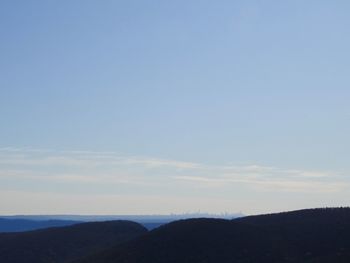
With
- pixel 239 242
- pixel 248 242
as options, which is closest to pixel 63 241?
pixel 239 242

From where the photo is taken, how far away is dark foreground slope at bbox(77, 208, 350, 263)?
41.4 metres

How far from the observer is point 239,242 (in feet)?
145

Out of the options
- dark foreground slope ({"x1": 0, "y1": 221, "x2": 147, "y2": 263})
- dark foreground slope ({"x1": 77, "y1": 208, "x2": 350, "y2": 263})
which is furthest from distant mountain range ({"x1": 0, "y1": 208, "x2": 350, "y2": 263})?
dark foreground slope ({"x1": 0, "y1": 221, "x2": 147, "y2": 263})

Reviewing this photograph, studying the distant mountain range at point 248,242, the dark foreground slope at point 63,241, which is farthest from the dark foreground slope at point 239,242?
the dark foreground slope at point 63,241

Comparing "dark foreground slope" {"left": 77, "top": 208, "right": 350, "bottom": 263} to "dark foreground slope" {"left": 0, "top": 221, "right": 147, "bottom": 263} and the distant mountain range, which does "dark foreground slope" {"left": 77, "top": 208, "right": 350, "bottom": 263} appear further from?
"dark foreground slope" {"left": 0, "top": 221, "right": 147, "bottom": 263}

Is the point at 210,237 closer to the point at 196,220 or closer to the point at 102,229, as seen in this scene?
the point at 196,220

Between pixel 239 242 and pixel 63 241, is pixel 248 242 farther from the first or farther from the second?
pixel 63 241

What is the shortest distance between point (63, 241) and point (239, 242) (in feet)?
101

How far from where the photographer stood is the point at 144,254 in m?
45.2

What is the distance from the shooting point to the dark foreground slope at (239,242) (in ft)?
136

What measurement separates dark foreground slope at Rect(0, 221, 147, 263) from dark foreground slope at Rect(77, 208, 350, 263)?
14.6 meters

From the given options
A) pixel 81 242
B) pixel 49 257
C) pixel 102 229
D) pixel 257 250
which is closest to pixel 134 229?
pixel 102 229

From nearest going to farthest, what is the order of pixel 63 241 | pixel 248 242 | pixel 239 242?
pixel 248 242, pixel 239 242, pixel 63 241

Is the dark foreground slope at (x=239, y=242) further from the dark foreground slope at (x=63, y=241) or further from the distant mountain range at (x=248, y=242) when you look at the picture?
the dark foreground slope at (x=63, y=241)
